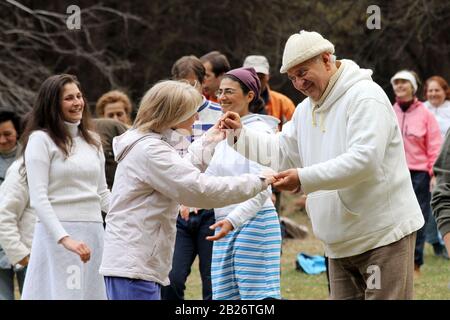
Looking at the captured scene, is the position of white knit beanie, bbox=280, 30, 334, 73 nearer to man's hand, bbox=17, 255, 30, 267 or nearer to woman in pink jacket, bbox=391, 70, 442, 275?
man's hand, bbox=17, 255, 30, 267

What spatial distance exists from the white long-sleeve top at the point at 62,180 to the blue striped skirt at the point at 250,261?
0.89 metres

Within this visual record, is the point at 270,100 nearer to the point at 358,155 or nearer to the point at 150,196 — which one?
the point at 150,196

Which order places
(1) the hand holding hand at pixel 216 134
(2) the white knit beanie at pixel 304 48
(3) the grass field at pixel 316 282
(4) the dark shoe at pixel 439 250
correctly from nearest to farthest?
(2) the white knit beanie at pixel 304 48 → (1) the hand holding hand at pixel 216 134 → (3) the grass field at pixel 316 282 → (4) the dark shoe at pixel 439 250

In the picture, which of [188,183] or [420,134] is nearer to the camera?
[188,183]

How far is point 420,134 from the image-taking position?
11.6 m

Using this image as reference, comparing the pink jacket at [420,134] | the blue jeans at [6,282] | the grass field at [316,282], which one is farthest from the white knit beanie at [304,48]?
the pink jacket at [420,134]

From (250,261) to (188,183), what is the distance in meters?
1.51

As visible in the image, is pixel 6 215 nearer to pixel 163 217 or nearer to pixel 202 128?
pixel 202 128

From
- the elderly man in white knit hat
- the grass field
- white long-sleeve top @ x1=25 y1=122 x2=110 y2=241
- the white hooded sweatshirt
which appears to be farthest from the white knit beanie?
the grass field

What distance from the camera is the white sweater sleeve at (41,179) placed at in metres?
6.21

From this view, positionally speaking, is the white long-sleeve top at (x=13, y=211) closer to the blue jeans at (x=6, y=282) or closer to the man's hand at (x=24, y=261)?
the man's hand at (x=24, y=261)

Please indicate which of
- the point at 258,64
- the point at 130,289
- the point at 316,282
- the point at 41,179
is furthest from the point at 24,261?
the point at 316,282

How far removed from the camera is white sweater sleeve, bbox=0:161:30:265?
7242mm
